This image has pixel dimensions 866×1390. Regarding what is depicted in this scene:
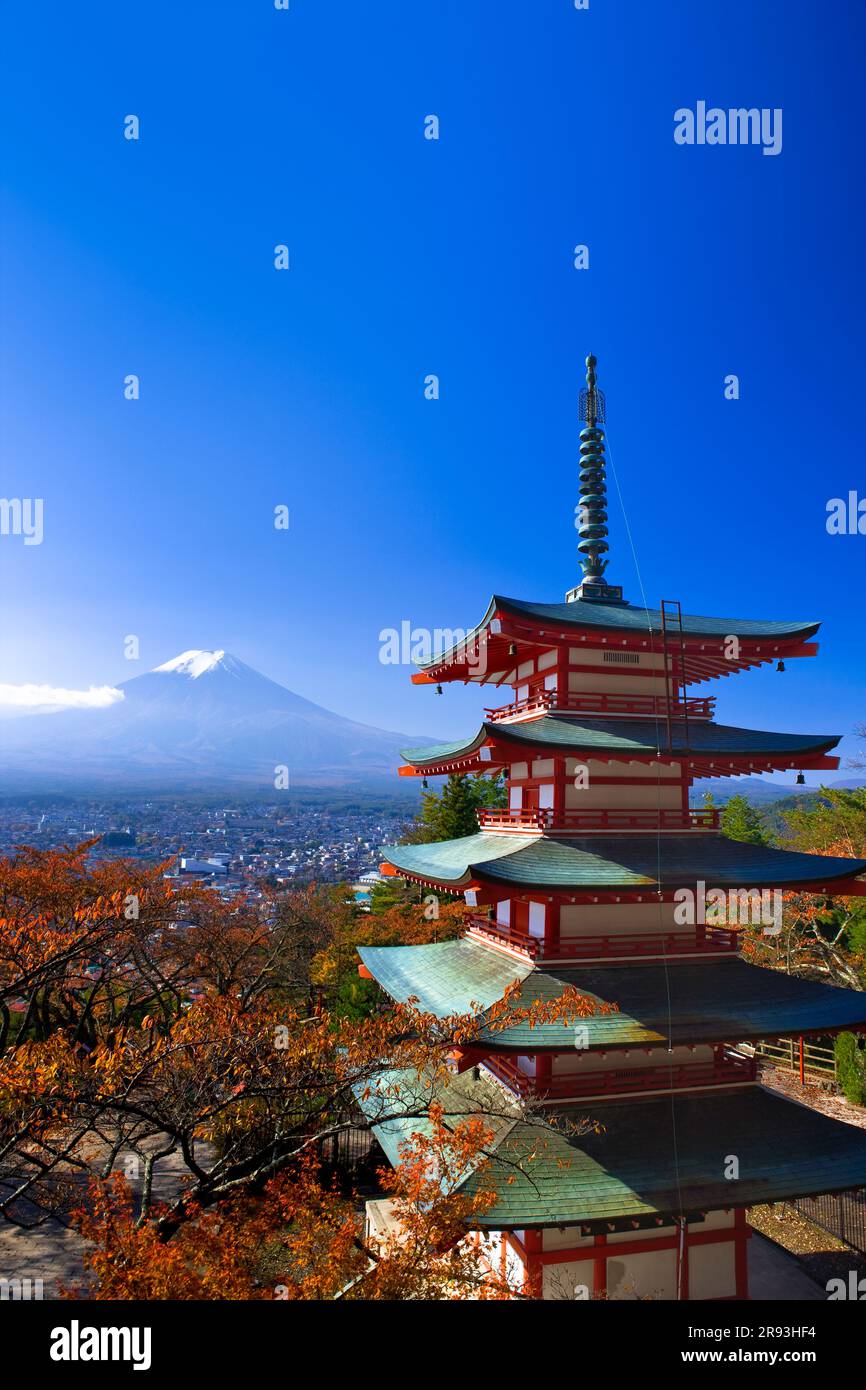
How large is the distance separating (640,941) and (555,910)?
147 centimetres

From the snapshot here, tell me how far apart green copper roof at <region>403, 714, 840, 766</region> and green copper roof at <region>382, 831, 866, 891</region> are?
64.8 inches

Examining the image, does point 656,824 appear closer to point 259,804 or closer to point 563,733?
point 563,733

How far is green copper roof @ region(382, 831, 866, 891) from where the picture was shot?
9727 mm

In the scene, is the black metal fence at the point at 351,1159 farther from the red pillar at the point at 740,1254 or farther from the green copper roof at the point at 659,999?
the red pillar at the point at 740,1254

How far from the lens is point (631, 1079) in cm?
1001

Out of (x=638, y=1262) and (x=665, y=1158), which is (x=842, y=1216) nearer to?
(x=638, y=1262)

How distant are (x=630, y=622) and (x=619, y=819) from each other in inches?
130

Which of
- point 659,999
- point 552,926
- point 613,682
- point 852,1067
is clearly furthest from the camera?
point 852,1067

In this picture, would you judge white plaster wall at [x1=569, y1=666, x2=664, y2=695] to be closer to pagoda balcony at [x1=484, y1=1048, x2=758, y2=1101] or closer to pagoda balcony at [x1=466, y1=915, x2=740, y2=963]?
pagoda balcony at [x1=466, y1=915, x2=740, y2=963]

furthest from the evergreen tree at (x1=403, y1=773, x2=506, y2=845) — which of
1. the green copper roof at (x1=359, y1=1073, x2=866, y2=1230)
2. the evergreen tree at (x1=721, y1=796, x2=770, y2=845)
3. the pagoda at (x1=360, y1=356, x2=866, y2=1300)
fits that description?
the green copper roof at (x1=359, y1=1073, x2=866, y2=1230)

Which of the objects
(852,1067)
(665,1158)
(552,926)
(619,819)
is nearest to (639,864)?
(619,819)

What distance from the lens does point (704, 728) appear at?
11.4 metres
